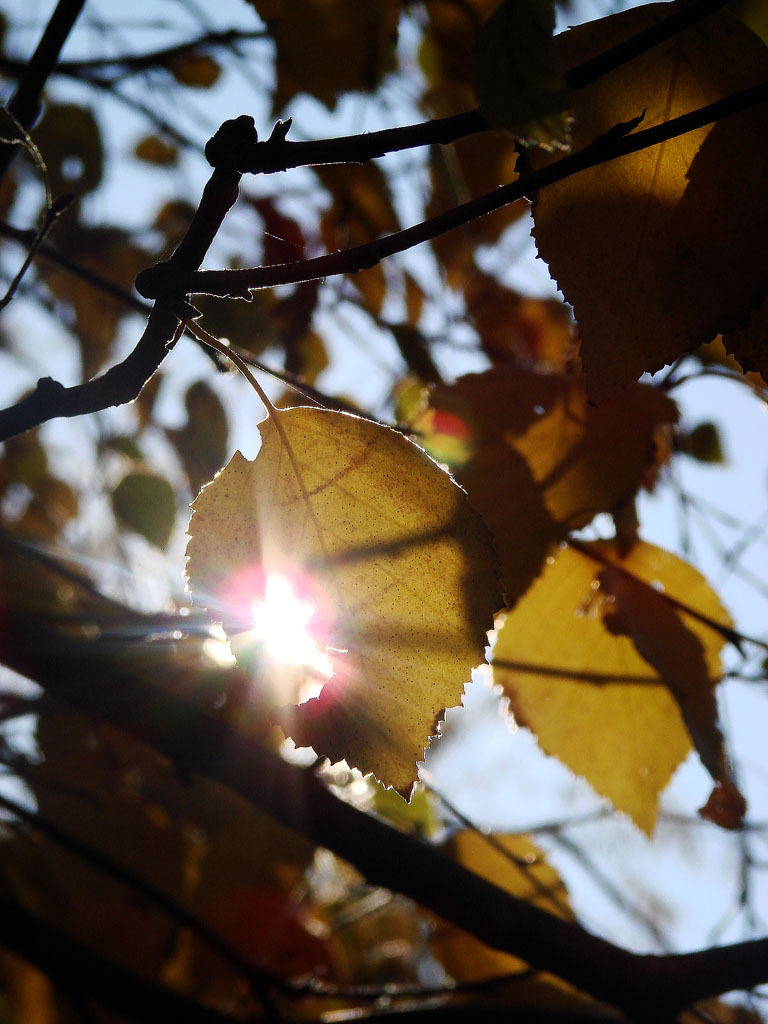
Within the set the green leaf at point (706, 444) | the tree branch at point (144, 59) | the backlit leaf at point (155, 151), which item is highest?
the backlit leaf at point (155, 151)

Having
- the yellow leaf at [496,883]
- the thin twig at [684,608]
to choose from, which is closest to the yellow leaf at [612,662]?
the thin twig at [684,608]

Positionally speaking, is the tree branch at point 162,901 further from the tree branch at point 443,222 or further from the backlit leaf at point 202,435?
the tree branch at point 443,222

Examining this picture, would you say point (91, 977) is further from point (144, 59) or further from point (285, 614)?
point (144, 59)

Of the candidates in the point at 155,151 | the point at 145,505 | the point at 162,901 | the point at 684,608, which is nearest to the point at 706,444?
the point at 684,608

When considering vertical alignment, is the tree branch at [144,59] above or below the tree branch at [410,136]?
above

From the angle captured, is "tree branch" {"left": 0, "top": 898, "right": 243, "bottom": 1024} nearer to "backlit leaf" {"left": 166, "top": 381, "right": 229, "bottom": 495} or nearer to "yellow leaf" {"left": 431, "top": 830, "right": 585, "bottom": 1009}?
"yellow leaf" {"left": 431, "top": 830, "right": 585, "bottom": 1009}

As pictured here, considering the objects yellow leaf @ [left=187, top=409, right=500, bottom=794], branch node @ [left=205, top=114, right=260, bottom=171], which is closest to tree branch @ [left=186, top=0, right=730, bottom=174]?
branch node @ [left=205, top=114, right=260, bottom=171]

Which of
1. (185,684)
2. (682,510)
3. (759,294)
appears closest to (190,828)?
(185,684)
